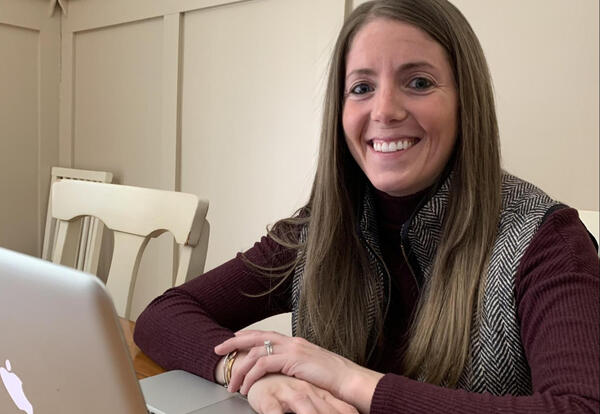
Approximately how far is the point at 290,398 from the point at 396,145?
1.49ft

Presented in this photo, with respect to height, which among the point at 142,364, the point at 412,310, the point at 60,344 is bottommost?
the point at 142,364

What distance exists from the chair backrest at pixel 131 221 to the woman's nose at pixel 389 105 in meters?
0.48

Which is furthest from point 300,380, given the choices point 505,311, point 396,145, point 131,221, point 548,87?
point 548,87

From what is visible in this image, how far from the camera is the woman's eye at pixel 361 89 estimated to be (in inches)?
40.2

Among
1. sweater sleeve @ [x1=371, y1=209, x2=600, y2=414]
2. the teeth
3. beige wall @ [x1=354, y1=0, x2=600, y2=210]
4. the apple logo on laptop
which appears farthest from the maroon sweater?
beige wall @ [x1=354, y1=0, x2=600, y2=210]

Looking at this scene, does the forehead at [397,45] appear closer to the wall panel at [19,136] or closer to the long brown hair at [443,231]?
the long brown hair at [443,231]

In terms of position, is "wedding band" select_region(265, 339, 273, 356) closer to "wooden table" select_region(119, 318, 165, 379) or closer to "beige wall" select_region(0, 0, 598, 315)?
"wooden table" select_region(119, 318, 165, 379)

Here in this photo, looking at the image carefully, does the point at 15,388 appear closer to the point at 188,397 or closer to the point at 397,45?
the point at 188,397

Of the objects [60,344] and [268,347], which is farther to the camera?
[268,347]

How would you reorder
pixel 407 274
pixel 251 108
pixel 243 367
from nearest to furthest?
pixel 243 367 < pixel 407 274 < pixel 251 108

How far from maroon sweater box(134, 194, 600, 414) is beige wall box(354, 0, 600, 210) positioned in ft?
2.36

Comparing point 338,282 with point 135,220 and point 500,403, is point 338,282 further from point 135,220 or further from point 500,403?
point 135,220

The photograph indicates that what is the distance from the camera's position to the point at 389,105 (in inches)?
38.5

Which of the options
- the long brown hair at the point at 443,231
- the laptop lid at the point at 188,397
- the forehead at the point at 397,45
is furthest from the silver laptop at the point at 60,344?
the forehead at the point at 397,45
